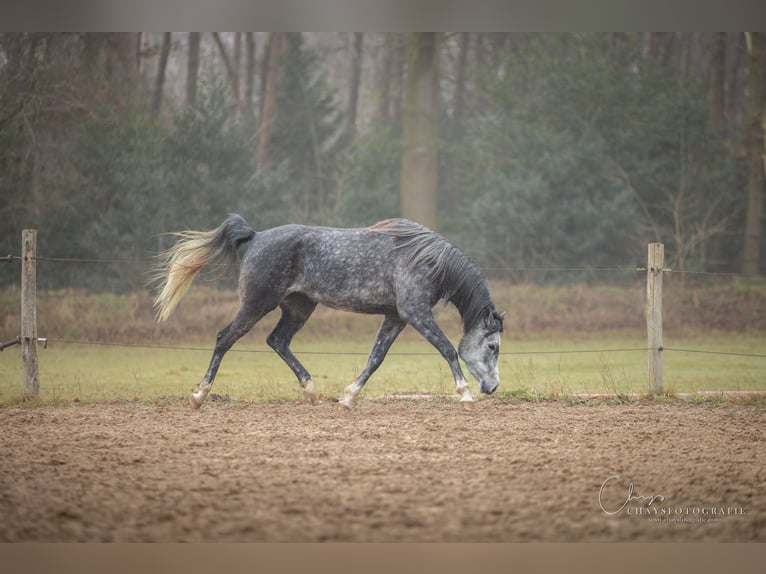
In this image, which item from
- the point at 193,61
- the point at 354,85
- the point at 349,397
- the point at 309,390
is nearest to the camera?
the point at 349,397

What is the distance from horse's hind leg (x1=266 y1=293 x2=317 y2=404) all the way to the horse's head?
1.42 m

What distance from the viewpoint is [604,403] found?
7848 millimetres

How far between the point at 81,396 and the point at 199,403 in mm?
1537

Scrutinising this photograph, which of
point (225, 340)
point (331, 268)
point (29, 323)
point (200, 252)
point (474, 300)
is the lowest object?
point (225, 340)

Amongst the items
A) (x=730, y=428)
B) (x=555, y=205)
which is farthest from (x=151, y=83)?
(x=730, y=428)

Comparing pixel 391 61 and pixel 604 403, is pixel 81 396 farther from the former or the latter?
pixel 391 61

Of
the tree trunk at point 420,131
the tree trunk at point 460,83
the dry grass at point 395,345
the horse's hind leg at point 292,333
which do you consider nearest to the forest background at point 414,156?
the tree trunk at point 420,131

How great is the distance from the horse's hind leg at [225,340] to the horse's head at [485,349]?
179 cm

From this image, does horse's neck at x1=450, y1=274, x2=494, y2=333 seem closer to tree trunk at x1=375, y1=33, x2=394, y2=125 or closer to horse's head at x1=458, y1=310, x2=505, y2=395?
horse's head at x1=458, y1=310, x2=505, y2=395

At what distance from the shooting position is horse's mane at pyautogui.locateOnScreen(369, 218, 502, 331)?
728 cm

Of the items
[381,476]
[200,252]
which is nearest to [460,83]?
[200,252]

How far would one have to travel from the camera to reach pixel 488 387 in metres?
7.19

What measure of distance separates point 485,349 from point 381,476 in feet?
9.07

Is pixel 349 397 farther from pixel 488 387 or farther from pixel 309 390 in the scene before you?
pixel 488 387
